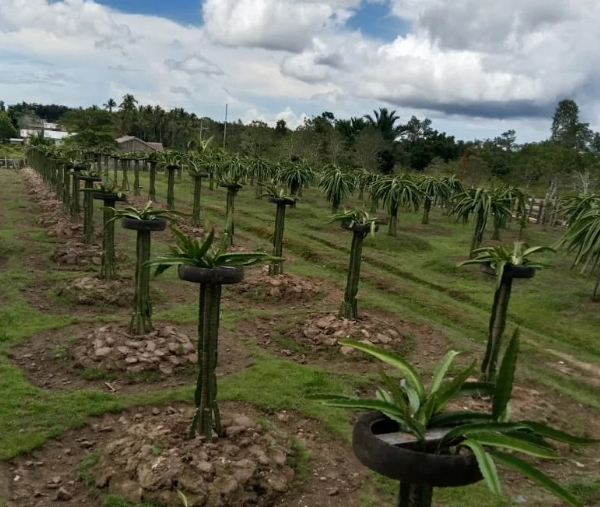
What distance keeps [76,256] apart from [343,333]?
649 cm

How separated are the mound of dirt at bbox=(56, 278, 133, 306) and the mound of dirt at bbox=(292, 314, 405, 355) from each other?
293 cm

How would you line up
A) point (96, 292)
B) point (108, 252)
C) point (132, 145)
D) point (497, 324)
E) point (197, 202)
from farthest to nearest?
1. point (132, 145)
2. point (197, 202)
3. point (108, 252)
4. point (96, 292)
5. point (497, 324)

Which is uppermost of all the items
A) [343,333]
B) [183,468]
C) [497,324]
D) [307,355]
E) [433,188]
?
[433,188]

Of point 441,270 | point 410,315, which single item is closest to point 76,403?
point 410,315

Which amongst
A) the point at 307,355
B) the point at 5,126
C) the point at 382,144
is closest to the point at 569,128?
the point at 382,144

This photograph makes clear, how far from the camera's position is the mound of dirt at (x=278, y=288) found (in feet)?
34.3

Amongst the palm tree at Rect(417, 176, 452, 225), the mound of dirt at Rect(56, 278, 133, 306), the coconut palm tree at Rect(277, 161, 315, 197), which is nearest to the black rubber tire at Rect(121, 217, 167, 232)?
the mound of dirt at Rect(56, 278, 133, 306)

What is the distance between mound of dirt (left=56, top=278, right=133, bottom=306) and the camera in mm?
9156

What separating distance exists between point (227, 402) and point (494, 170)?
127 ft

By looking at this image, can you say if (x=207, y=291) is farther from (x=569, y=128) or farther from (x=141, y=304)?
(x=569, y=128)

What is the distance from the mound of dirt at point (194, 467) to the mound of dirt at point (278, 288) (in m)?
5.46

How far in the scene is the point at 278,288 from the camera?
10586mm

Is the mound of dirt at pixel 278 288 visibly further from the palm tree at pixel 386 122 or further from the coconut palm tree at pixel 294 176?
the palm tree at pixel 386 122

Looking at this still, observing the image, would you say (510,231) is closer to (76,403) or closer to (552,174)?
(552,174)
